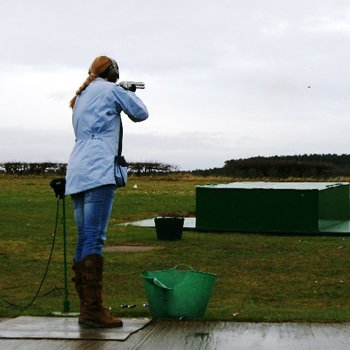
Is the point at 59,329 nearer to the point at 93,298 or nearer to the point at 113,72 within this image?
the point at 93,298

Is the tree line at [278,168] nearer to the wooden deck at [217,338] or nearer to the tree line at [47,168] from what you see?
the tree line at [47,168]

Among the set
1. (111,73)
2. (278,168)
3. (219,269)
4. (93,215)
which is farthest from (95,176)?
(278,168)

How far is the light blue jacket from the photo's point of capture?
6.03m

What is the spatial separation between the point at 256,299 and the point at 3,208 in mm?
16044

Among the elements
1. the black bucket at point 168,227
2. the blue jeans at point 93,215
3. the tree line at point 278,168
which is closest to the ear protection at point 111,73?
the blue jeans at point 93,215

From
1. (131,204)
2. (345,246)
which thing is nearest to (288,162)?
(131,204)

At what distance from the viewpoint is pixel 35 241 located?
1598 cm

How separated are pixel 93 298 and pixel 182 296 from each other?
71cm

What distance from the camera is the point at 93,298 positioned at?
6.09 metres

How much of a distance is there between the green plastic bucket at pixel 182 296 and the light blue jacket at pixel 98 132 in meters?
0.93

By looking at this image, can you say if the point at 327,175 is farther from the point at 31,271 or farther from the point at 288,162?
the point at 31,271

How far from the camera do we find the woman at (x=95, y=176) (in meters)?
6.04

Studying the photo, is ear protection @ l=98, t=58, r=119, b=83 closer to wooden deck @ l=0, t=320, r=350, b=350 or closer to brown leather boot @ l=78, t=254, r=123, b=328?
brown leather boot @ l=78, t=254, r=123, b=328

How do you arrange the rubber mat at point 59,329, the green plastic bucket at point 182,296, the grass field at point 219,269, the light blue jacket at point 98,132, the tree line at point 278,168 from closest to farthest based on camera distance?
the rubber mat at point 59,329 < the light blue jacket at point 98,132 < the green plastic bucket at point 182,296 < the grass field at point 219,269 < the tree line at point 278,168
